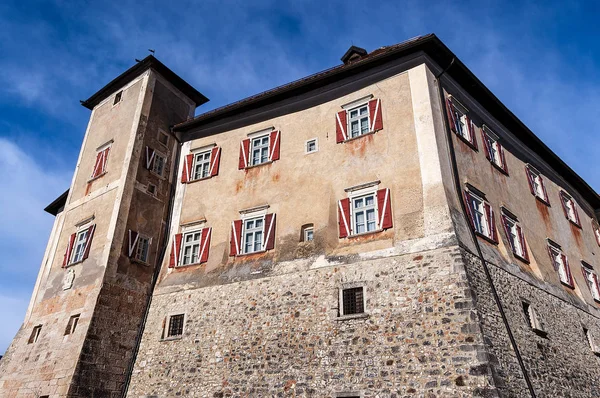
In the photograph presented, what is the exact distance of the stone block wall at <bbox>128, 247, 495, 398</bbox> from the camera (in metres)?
10.8

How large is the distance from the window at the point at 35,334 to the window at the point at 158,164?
22.4 feet

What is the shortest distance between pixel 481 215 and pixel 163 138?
12.6 metres

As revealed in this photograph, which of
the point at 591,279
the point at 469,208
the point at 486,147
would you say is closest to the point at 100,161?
the point at 469,208

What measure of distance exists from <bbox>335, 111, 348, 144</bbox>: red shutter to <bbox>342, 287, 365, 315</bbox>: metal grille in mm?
5056

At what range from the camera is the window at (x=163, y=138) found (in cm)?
1925

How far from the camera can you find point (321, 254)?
1391 cm

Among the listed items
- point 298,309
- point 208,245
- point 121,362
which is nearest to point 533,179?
point 298,309

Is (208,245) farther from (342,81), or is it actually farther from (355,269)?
(342,81)

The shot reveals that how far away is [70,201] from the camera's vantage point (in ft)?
63.8

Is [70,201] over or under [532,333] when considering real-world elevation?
over

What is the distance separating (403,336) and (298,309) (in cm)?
321

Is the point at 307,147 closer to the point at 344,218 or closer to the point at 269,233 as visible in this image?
the point at 269,233

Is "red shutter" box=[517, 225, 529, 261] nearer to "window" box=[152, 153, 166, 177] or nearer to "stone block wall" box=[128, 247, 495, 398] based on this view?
"stone block wall" box=[128, 247, 495, 398]

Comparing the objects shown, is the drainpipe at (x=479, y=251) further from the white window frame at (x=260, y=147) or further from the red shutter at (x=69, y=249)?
the red shutter at (x=69, y=249)
